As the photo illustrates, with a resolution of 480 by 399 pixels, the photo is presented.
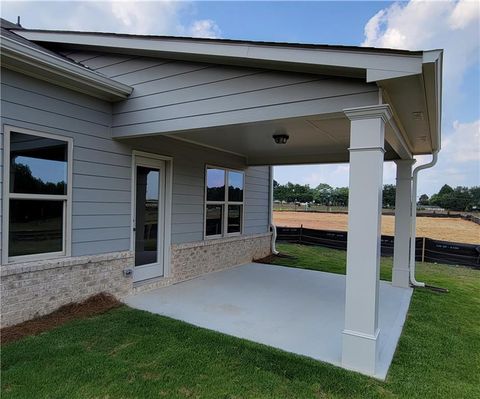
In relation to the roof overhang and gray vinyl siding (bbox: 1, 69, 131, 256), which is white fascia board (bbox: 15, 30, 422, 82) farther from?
gray vinyl siding (bbox: 1, 69, 131, 256)

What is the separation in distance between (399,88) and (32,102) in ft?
13.6

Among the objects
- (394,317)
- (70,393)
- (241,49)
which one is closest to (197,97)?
(241,49)

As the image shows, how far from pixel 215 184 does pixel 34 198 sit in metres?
3.97

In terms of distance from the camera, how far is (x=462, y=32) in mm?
5801

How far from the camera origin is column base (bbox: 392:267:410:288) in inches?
235

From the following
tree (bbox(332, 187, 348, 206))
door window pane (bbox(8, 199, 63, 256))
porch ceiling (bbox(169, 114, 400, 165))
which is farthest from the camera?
tree (bbox(332, 187, 348, 206))

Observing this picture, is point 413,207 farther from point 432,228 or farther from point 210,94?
point 432,228

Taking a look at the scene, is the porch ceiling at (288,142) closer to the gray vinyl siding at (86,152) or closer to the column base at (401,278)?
the gray vinyl siding at (86,152)

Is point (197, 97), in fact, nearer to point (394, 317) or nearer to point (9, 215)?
point (9, 215)

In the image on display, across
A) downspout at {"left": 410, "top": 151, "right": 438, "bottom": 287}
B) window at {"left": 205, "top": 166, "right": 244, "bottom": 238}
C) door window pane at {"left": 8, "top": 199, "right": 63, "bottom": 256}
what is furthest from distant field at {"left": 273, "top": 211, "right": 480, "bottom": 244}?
door window pane at {"left": 8, "top": 199, "right": 63, "bottom": 256}

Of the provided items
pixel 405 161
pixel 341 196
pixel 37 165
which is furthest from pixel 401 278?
pixel 341 196

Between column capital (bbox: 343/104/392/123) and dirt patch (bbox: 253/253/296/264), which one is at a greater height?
column capital (bbox: 343/104/392/123)

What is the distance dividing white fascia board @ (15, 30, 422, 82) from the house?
0.04ft

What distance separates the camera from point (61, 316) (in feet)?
12.7
